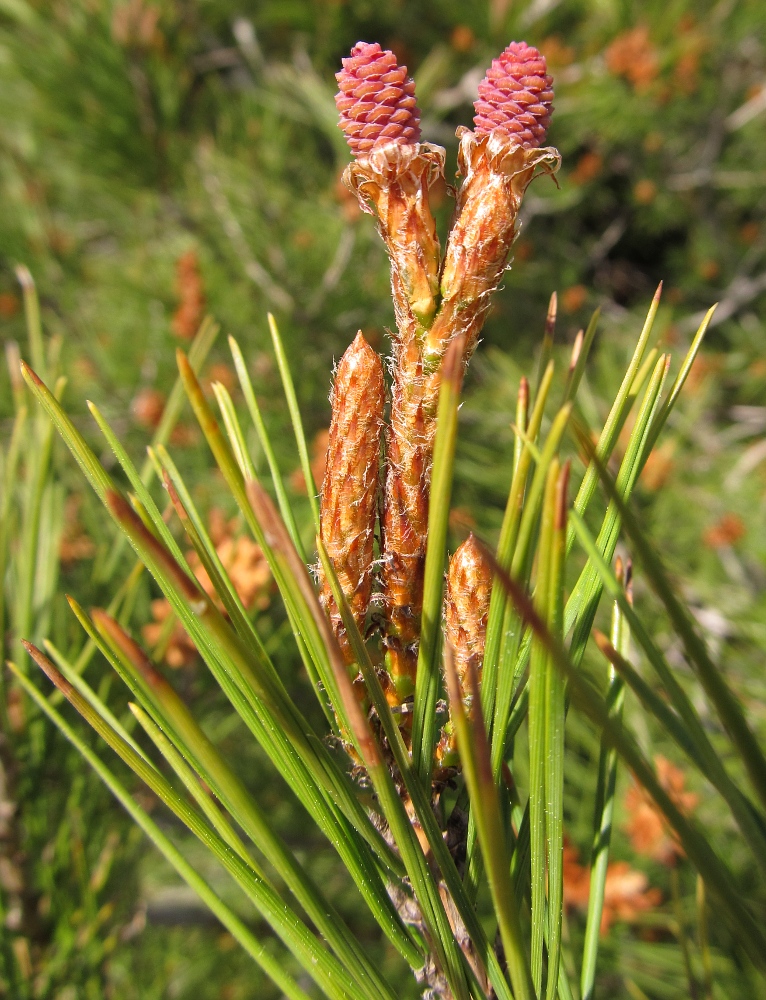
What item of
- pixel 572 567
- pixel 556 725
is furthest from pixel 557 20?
pixel 556 725

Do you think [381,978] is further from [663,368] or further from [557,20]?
[557,20]

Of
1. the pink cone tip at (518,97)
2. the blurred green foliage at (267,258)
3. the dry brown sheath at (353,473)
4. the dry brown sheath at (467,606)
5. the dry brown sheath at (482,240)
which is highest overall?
the blurred green foliage at (267,258)

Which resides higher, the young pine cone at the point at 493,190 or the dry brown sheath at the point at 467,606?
the young pine cone at the point at 493,190

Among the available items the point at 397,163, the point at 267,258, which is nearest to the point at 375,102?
the point at 397,163

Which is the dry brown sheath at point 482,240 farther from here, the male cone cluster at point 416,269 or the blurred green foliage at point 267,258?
the blurred green foliage at point 267,258

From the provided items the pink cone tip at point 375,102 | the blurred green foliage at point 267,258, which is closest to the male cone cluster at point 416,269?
the pink cone tip at point 375,102

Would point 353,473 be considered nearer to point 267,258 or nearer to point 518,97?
point 518,97

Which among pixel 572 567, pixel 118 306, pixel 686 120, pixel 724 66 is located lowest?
pixel 572 567
